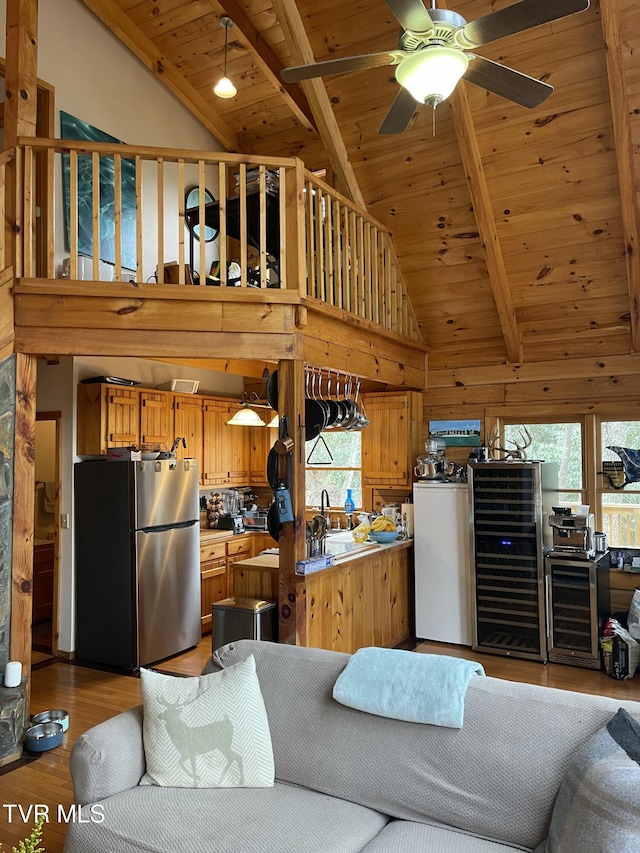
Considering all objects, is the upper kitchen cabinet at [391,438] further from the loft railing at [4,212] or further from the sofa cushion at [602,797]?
the sofa cushion at [602,797]

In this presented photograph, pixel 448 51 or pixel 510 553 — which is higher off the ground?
pixel 448 51

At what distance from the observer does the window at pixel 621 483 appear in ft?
17.0

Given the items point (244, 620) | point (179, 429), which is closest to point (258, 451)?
point (179, 429)

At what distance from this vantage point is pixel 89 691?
4.42 meters

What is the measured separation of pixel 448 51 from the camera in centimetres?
240

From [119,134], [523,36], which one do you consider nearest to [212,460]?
[119,134]

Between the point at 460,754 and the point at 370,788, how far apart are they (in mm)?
333

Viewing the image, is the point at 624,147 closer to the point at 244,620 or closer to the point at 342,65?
the point at 342,65

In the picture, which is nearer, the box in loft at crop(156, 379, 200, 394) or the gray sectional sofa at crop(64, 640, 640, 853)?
the gray sectional sofa at crop(64, 640, 640, 853)

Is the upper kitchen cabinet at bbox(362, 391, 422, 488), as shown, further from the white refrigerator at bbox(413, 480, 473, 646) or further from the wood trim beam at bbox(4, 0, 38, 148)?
the wood trim beam at bbox(4, 0, 38, 148)

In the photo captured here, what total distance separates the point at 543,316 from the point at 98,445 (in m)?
3.82

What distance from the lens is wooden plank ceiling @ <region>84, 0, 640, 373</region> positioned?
424 centimetres

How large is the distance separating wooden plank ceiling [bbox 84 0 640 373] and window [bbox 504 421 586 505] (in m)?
0.61

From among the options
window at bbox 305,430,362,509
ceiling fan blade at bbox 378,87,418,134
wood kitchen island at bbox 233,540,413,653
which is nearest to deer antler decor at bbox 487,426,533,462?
wood kitchen island at bbox 233,540,413,653
